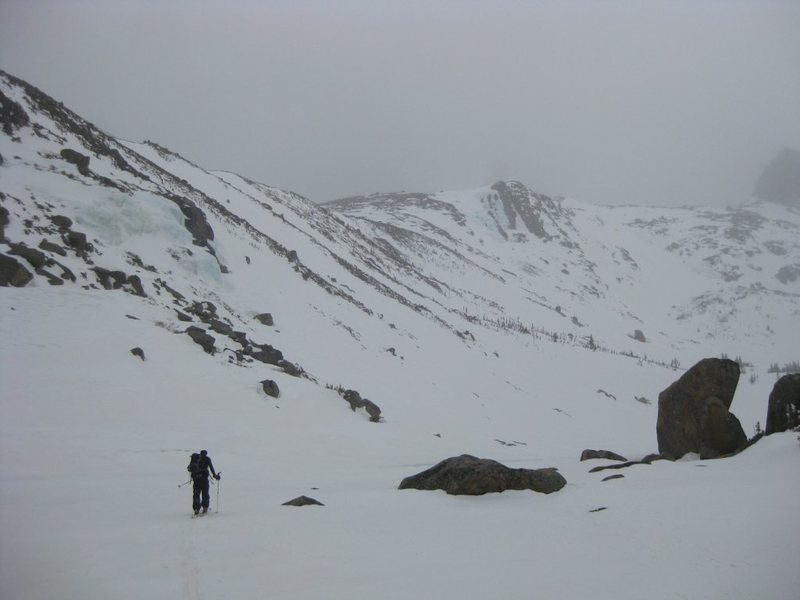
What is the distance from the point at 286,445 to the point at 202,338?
637 cm

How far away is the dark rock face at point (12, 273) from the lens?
53.8 feet

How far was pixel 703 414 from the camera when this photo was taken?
46.4 ft

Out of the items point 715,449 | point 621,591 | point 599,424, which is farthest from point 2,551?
point 599,424

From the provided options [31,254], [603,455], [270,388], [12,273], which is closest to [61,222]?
[31,254]

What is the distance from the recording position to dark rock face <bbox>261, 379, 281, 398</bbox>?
18.9 metres

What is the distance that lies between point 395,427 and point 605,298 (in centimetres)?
11931

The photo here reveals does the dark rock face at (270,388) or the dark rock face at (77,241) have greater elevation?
the dark rock face at (77,241)

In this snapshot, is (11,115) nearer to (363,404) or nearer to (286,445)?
(286,445)

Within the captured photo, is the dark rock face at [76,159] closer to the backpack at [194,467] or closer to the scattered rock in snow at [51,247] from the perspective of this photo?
the scattered rock in snow at [51,247]

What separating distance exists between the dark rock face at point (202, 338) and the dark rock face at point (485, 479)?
1173cm

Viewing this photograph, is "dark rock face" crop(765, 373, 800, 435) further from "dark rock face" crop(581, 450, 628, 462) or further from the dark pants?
the dark pants

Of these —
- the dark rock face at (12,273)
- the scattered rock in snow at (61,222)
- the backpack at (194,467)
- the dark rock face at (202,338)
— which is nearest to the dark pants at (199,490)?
the backpack at (194,467)

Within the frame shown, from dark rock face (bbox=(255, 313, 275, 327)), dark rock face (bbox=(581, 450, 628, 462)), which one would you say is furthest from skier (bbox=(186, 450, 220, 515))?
dark rock face (bbox=(255, 313, 275, 327))

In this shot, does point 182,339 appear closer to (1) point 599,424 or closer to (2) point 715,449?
(2) point 715,449
